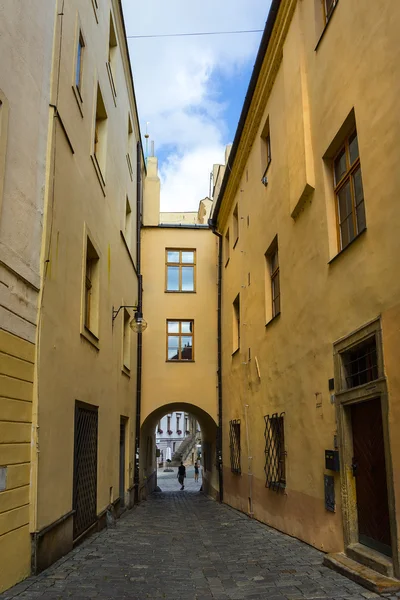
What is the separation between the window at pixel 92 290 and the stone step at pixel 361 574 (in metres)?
5.75

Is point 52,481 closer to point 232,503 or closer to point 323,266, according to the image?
point 323,266

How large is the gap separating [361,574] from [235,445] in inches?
383

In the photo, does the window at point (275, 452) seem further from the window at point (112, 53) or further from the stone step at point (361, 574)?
the window at point (112, 53)

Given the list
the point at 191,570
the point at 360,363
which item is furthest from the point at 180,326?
the point at 360,363

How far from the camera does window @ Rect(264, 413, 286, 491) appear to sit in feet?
33.7

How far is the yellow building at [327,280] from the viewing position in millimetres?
5887

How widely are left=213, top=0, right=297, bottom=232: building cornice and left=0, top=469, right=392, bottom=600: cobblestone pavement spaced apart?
8606 millimetres

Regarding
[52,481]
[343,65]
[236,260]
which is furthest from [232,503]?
[343,65]

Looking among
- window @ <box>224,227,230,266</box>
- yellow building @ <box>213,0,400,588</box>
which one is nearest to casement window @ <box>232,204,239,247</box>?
window @ <box>224,227,230,266</box>

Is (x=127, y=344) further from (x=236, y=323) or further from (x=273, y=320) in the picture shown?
(x=273, y=320)

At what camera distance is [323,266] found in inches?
310

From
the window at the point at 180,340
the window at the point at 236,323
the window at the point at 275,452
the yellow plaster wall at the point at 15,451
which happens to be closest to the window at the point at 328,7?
the yellow plaster wall at the point at 15,451

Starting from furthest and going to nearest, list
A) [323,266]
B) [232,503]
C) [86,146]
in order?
[232,503] → [86,146] → [323,266]

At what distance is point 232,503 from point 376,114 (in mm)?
12187
